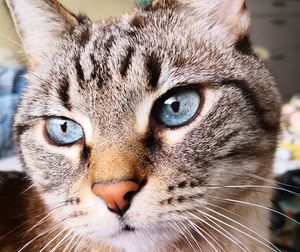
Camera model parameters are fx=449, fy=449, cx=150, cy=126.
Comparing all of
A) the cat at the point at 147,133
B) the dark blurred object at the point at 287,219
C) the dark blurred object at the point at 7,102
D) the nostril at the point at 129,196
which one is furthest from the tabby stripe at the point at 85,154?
the dark blurred object at the point at 287,219

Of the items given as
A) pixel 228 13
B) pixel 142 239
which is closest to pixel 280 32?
pixel 228 13

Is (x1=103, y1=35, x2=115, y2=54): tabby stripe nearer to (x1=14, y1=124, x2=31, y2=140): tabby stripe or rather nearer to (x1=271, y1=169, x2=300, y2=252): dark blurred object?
Answer: (x1=14, y1=124, x2=31, y2=140): tabby stripe

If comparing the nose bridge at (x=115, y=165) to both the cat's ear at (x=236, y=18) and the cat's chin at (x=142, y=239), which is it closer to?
the cat's chin at (x=142, y=239)

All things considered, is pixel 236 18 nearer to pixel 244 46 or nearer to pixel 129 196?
pixel 244 46

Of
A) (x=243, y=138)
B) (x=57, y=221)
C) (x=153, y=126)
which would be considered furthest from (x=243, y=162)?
(x=57, y=221)

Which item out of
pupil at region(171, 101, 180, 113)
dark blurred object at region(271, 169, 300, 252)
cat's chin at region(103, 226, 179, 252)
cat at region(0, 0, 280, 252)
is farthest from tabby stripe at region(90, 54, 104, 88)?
dark blurred object at region(271, 169, 300, 252)

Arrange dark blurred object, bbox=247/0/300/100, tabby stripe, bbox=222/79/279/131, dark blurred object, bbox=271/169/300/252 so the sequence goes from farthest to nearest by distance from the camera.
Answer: dark blurred object, bbox=247/0/300/100 → dark blurred object, bbox=271/169/300/252 → tabby stripe, bbox=222/79/279/131

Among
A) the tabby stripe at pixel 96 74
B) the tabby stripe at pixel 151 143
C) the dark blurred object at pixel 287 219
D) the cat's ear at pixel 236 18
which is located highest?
the cat's ear at pixel 236 18

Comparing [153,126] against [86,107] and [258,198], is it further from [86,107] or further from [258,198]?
[258,198]
